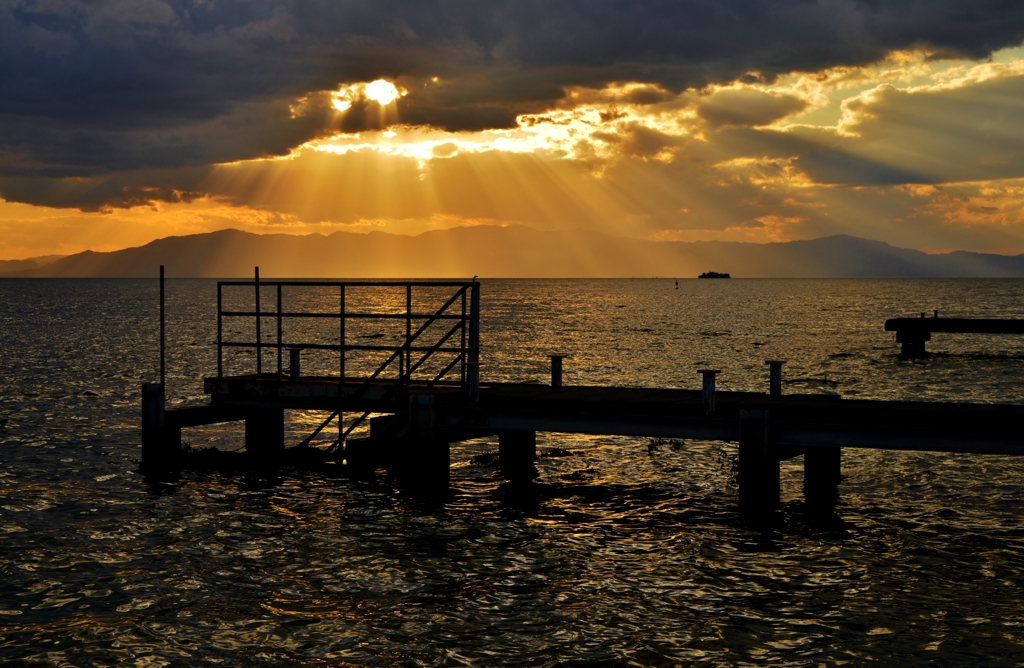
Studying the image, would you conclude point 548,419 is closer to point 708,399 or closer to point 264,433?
point 708,399

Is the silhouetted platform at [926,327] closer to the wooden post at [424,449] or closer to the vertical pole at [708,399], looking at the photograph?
the vertical pole at [708,399]

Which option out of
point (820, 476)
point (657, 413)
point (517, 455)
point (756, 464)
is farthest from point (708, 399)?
point (517, 455)

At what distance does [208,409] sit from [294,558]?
7.81 metres

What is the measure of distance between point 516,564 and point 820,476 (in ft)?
23.1

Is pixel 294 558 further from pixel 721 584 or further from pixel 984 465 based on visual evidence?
pixel 984 465

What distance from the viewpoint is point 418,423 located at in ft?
58.3

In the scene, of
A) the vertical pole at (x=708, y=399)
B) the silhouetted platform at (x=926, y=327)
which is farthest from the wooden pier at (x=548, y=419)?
the silhouetted platform at (x=926, y=327)

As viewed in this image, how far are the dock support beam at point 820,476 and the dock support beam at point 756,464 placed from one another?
94.6 inches

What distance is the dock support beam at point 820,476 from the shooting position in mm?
18031

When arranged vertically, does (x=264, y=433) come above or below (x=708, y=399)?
below

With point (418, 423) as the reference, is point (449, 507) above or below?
below

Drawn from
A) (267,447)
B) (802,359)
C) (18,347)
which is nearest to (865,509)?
(267,447)

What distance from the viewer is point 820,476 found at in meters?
18.2

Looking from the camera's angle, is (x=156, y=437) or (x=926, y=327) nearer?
(x=156, y=437)
